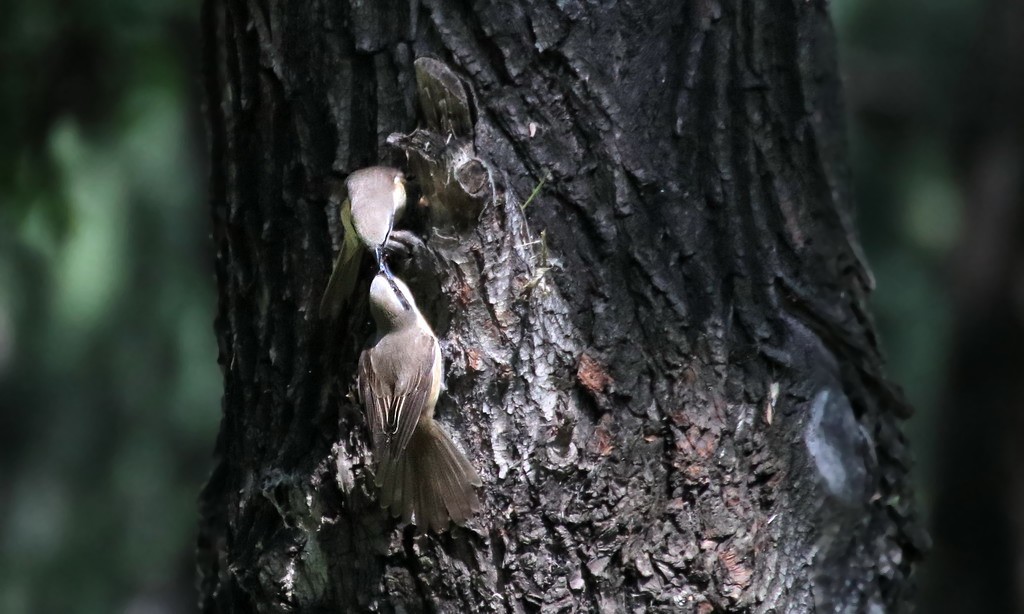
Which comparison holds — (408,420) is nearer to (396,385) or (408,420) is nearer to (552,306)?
(396,385)

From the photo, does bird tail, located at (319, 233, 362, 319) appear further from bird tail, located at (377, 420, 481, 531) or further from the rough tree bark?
bird tail, located at (377, 420, 481, 531)

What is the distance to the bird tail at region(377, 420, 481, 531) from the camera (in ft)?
5.97

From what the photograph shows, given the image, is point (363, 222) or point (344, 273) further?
point (344, 273)

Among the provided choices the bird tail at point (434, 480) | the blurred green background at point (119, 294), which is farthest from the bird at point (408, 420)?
the blurred green background at point (119, 294)

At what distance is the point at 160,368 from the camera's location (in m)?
5.46

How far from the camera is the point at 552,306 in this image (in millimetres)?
1874

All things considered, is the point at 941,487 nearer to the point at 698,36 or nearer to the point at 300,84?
the point at 698,36

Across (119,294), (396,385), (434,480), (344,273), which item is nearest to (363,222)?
(344,273)

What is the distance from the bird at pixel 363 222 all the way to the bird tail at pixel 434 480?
290 mm

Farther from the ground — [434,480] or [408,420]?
[408,420]

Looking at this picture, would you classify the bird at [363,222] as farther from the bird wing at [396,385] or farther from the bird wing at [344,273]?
the bird wing at [396,385]

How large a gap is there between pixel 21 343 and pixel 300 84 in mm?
3843

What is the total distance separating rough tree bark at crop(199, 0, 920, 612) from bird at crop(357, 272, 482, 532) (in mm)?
33

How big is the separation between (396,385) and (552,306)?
0.31m
